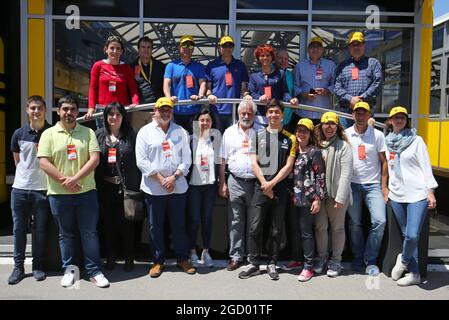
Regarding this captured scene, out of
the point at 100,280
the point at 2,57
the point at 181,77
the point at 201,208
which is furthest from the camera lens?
the point at 2,57

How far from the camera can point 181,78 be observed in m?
5.18

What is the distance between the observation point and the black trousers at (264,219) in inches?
171

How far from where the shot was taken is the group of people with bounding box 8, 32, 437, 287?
416 centimetres

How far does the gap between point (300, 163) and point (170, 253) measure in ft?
5.74

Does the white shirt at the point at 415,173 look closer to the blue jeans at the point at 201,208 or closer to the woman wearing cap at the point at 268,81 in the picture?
the woman wearing cap at the point at 268,81

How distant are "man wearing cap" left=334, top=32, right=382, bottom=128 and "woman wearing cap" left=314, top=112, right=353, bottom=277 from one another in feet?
3.07

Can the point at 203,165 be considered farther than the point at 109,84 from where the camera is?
No

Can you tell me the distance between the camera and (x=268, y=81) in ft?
16.6

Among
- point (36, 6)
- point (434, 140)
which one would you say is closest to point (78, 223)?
point (36, 6)

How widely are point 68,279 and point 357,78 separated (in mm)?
3836

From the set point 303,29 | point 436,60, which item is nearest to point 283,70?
point 303,29

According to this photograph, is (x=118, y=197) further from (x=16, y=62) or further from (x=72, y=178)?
(x=16, y=62)

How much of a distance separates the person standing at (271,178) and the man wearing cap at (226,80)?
0.95 meters

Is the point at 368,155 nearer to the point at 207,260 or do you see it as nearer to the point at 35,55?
the point at 207,260
